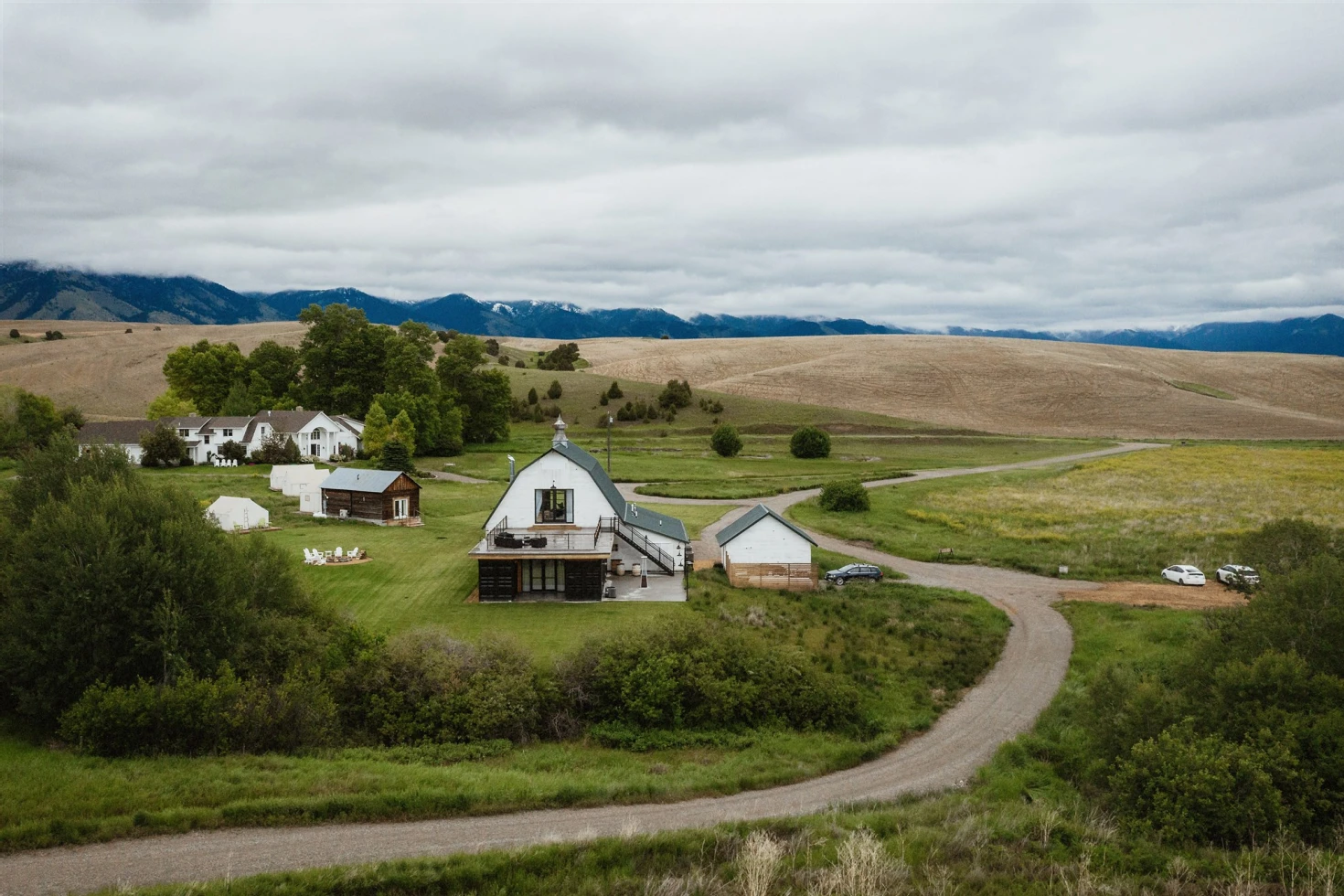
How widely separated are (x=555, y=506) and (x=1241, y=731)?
24.9m

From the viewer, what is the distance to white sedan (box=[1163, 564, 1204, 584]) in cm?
3359

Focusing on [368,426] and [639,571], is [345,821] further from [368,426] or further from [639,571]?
[368,426]

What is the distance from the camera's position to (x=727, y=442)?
76625mm

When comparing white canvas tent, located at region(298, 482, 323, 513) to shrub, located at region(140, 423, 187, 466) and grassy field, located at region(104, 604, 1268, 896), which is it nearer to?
shrub, located at region(140, 423, 187, 466)

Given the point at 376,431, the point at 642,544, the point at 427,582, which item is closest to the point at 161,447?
the point at 376,431

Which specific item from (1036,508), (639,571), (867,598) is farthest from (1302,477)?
(639,571)

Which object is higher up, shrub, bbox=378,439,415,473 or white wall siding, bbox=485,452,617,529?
white wall siding, bbox=485,452,617,529

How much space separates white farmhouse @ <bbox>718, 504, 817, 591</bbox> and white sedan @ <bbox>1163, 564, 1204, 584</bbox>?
1574 cm

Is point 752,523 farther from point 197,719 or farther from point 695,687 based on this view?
point 197,719

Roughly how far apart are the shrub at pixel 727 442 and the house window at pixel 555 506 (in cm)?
4380

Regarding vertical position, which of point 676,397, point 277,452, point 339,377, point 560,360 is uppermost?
point 560,360

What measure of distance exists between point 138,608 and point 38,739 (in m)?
3.03

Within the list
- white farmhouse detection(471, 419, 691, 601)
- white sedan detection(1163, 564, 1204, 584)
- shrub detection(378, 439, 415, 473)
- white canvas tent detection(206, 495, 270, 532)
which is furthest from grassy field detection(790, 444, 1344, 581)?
shrub detection(378, 439, 415, 473)

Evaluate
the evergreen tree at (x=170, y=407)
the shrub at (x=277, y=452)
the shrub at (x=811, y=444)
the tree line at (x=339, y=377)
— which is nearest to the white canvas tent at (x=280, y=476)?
the shrub at (x=277, y=452)
